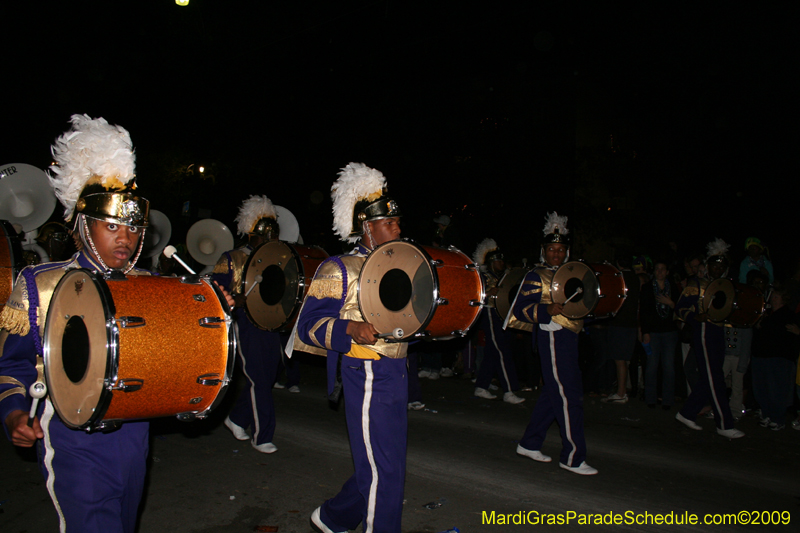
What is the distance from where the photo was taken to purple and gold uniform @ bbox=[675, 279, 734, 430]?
6727 millimetres

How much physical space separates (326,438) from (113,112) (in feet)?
42.3

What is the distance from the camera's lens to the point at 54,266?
2613mm

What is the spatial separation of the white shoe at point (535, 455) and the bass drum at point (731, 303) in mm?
2921

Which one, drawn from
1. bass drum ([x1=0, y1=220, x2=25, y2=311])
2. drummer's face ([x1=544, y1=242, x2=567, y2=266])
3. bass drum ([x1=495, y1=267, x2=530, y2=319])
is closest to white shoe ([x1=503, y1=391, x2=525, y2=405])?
bass drum ([x1=495, y1=267, x2=530, y2=319])

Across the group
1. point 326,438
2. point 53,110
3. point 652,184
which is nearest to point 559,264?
point 326,438

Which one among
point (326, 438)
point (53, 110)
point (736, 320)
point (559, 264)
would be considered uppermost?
point (53, 110)

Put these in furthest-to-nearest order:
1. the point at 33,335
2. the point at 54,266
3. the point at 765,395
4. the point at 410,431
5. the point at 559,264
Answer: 1. the point at 765,395
2. the point at 410,431
3. the point at 559,264
4. the point at 54,266
5. the point at 33,335

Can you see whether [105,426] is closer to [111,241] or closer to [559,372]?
[111,241]

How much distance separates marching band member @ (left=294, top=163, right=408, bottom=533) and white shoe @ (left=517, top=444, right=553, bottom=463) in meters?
2.72

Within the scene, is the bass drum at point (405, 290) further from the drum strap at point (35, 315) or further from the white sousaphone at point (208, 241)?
the white sousaphone at point (208, 241)

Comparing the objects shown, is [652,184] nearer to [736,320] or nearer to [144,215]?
[736,320]

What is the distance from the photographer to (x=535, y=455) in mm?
5742

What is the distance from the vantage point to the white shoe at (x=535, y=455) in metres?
5.70

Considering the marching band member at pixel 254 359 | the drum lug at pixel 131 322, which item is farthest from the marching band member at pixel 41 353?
the marching band member at pixel 254 359
